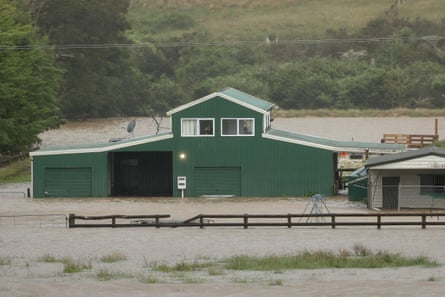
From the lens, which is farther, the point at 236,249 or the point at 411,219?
the point at 411,219

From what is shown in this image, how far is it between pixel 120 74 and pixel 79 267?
100302 millimetres

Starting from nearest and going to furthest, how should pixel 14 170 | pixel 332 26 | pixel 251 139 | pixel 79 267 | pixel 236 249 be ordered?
pixel 79 267 < pixel 236 249 < pixel 251 139 < pixel 14 170 < pixel 332 26

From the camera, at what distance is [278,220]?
177 ft

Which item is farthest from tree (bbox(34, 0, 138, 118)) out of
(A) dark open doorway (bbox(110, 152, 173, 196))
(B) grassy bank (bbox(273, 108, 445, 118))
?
(A) dark open doorway (bbox(110, 152, 173, 196))

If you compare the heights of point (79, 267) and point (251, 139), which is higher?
point (251, 139)

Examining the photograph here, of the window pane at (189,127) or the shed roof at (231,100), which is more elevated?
the shed roof at (231,100)

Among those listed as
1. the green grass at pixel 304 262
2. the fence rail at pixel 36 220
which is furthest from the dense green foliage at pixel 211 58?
the green grass at pixel 304 262

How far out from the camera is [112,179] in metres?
67.9

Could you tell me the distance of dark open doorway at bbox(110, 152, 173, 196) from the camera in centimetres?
6850

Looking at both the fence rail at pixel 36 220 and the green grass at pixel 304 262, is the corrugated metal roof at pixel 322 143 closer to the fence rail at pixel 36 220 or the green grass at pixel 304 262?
the fence rail at pixel 36 220

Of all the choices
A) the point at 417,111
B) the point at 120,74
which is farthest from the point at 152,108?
the point at 417,111

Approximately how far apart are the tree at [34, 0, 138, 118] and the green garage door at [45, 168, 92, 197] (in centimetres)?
5421

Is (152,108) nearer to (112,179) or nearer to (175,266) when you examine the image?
(112,179)

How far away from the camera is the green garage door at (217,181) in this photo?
6550 centimetres
